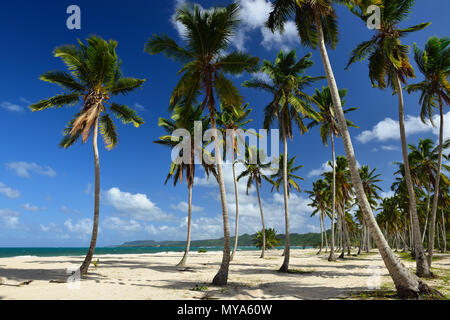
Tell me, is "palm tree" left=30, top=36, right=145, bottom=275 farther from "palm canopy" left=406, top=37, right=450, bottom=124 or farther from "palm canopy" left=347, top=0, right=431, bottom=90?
"palm canopy" left=406, top=37, right=450, bottom=124

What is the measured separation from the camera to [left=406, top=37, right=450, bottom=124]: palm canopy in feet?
41.4

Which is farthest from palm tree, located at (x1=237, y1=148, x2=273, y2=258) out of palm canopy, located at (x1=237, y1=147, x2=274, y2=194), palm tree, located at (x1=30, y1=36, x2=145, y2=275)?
palm tree, located at (x1=30, y1=36, x2=145, y2=275)

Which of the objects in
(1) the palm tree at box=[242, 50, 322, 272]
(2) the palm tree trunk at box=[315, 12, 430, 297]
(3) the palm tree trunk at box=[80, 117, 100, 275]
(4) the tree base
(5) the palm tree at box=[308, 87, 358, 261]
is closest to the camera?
(2) the palm tree trunk at box=[315, 12, 430, 297]

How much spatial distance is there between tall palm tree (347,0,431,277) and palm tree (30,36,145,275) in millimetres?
12216

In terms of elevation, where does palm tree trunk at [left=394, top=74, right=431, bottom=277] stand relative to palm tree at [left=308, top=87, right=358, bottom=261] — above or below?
below

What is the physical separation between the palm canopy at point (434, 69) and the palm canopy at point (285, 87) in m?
5.57

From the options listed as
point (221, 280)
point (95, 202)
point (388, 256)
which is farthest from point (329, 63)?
point (95, 202)

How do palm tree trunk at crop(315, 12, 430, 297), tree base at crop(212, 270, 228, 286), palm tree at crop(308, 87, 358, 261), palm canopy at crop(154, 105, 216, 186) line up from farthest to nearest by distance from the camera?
palm tree at crop(308, 87, 358, 261) → palm canopy at crop(154, 105, 216, 186) → tree base at crop(212, 270, 228, 286) → palm tree trunk at crop(315, 12, 430, 297)

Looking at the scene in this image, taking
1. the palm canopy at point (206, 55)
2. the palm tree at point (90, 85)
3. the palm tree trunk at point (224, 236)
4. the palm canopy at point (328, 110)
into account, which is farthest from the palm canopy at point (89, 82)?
the palm canopy at point (328, 110)

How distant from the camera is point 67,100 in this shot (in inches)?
487

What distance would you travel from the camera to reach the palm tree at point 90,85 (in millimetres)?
11172

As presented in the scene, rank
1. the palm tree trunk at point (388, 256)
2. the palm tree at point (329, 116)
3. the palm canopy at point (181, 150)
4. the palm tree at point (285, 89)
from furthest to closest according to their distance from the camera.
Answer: the palm tree at point (329, 116), the palm canopy at point (181, 150), the palm tree at point (285, 89), the palm tree trunk at point (388, 256)

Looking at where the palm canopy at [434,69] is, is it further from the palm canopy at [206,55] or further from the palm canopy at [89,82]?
the palm canopy at [89,82]
